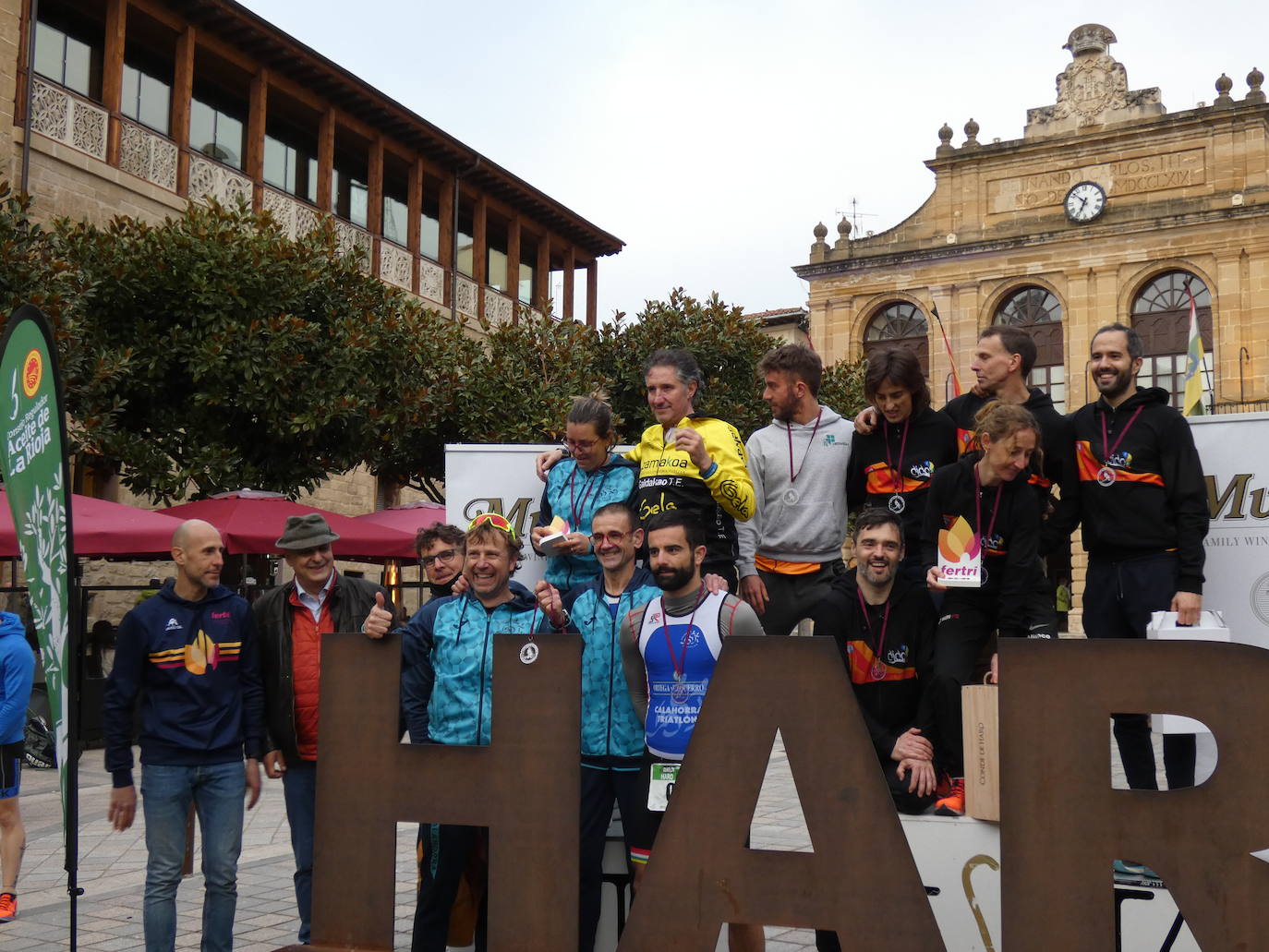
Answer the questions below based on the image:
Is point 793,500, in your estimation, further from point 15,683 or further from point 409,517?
point 409,517

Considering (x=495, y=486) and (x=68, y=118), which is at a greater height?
(x=68, y=118)

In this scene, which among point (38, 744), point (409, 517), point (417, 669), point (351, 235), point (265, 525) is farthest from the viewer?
point (351, 235)

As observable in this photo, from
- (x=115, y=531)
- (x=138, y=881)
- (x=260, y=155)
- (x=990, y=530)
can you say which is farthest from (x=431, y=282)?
(x=990, y=530)

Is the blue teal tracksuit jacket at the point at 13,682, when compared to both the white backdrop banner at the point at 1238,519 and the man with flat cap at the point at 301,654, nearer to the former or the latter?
the man with flat cap at the point at 301,654

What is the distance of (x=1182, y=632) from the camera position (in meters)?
4.77

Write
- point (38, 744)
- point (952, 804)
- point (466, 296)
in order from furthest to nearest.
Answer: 1. point (466, 296)
2. point (38, 744)
3. point (952, 804)

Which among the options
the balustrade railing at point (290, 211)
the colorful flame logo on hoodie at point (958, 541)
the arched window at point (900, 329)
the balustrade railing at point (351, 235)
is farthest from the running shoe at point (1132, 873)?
the arched window at point (900, 329)

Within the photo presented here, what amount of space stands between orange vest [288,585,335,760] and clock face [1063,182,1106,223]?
38.0 m

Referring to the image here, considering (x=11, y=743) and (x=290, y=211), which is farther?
(x=290, y=211)

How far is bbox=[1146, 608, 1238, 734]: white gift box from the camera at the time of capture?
4.73 meters

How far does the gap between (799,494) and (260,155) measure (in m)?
19.1

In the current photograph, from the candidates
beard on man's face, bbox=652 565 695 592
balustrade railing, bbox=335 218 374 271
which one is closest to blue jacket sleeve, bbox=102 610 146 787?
beard on man's face, bbox=652 565 695 592

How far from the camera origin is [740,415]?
21828 millimetres

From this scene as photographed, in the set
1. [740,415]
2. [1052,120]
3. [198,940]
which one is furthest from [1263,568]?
[1052,120]
